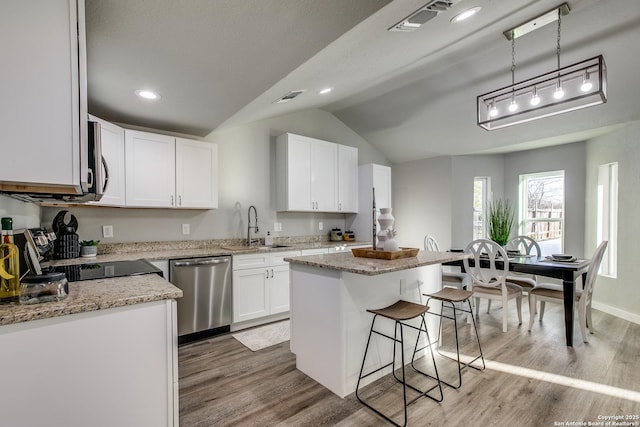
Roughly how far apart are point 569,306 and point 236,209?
149 inches

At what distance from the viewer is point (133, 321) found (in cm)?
129

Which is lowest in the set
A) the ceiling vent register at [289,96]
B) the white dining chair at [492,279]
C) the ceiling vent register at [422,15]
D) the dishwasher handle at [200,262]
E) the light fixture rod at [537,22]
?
the white dining chair at [492,279]

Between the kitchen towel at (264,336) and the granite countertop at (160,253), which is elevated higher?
the granite countertop at (160,253)

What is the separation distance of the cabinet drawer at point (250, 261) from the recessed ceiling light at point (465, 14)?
110 inches

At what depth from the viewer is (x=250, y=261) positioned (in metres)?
3.45

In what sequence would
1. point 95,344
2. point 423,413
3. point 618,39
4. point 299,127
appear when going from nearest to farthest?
point 95,344
point 423,413
point 618,39
point 299,127

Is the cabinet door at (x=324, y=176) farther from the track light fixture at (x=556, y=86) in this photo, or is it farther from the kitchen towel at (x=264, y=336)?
the track light fixture at (x=556, y=86)

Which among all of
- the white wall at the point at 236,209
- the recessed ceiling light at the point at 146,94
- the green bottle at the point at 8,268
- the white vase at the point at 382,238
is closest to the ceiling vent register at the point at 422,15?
the white vase at the point at 382,238

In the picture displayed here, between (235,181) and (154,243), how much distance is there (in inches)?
47.9

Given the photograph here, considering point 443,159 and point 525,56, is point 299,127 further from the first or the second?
point 525,56

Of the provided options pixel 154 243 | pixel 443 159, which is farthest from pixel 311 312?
pixel 443 159

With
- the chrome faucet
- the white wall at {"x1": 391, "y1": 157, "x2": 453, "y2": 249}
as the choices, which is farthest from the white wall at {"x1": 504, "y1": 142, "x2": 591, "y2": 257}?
the chrome faucet

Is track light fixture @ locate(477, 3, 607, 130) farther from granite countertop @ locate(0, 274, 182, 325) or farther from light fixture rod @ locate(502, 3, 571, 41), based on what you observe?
granite countertop @ locate(0, 274, 182, 325)

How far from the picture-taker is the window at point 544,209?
4.83 metres
